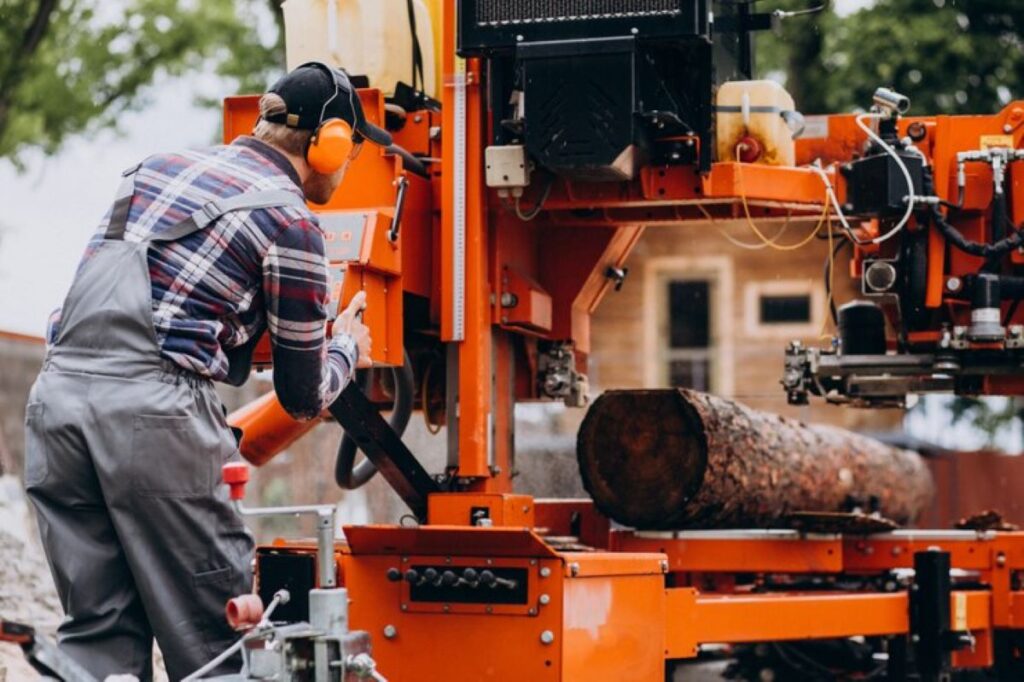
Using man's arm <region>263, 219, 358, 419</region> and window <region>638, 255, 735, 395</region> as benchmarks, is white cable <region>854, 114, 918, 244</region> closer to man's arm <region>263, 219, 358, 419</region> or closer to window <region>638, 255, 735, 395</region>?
man's arm <region>263, 219, 358, 419</region>

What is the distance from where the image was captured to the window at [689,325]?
24.3 meters

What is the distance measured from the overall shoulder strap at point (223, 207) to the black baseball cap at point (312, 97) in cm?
30

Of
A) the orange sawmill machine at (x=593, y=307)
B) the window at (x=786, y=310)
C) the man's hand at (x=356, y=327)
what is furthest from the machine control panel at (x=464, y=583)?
the window at (x=786, y=310)

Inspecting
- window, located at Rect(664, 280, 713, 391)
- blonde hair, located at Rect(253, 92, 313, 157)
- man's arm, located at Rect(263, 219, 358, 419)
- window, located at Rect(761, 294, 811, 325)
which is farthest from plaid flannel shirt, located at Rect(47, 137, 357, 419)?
window, located at Rect(761, 294, 811, 325)

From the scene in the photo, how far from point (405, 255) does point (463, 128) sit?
0.51 m

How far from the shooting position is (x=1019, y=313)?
6.57 meters

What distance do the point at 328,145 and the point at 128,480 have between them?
1099mm

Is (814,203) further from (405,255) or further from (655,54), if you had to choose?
(405,255)

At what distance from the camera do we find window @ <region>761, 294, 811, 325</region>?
24.2 m

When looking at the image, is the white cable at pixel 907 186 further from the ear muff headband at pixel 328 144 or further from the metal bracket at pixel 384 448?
the ear muff headband at pixel 328 144

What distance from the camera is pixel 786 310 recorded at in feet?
79.6

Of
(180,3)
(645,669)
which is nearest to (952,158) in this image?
(645,669)

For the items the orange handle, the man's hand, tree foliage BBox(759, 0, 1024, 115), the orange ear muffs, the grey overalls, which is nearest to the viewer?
the grey overalls

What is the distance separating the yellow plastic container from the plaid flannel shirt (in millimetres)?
2260
